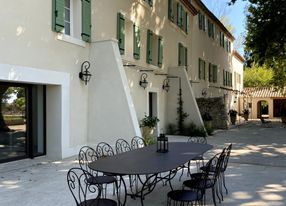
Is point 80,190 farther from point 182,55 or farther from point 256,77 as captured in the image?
point 256,77

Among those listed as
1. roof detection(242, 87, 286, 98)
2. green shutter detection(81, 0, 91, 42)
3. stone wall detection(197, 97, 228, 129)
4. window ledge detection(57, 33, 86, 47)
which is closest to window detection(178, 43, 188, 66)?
stone wall detection(197, 97, 228, 129)

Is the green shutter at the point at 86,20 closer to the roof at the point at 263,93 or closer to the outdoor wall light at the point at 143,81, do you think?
the outdoor wall light at the point at 143,81

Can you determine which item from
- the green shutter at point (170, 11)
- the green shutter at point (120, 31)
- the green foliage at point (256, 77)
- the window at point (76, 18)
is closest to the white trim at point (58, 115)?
the window at point (76, 18)

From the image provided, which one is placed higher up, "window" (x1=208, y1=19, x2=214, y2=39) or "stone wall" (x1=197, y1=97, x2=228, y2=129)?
"window" (x1=208, y1=19, x2=214, y2=39)

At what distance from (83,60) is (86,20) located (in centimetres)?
120

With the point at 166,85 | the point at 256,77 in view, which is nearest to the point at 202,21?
the point at 166,85

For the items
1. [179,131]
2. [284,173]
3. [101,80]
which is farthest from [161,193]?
[179,131]

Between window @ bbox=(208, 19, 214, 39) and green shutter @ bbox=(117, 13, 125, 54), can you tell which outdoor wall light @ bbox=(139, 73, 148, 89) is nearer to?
green shutter @ bbox=(117, 13, 125, 54)

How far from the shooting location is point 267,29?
17547 millimetres

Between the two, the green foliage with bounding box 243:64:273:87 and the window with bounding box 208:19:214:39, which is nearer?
the window with bounding box 208:19:214:39

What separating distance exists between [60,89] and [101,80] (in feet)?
5.14

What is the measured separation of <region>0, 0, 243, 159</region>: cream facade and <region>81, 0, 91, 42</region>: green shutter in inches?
1.2

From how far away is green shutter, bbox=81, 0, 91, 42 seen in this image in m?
10.6

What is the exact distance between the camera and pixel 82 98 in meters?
10.7
